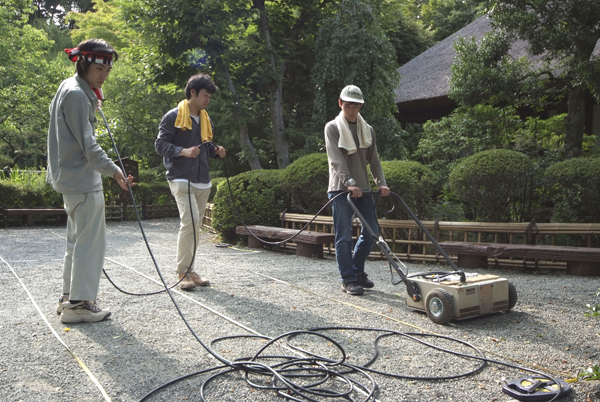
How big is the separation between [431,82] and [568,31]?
20.2 ft

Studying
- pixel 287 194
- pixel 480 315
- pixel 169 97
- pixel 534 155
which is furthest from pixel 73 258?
pixel 169 97

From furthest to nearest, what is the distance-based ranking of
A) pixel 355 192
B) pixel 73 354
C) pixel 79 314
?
pixel 355 192 < pixel 79 314 < pixel 73 354

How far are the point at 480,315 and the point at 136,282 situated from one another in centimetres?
320

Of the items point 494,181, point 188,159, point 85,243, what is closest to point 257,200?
point 494,181

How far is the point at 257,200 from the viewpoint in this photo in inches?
332

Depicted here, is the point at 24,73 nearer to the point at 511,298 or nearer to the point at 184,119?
the point at 184,119

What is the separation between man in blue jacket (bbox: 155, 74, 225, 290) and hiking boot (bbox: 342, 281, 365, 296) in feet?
4.41

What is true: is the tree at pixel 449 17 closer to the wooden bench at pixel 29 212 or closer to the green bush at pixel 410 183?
the wooden bench at pixel 29 212

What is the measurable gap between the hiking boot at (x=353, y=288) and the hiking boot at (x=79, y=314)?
2.05 metres

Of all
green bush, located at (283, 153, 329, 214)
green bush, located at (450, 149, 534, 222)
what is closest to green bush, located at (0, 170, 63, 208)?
green bush, located at (283, 153, 329, 214)

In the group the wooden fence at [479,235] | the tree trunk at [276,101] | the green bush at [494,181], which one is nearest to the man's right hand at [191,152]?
the wooden fence at [479,235]

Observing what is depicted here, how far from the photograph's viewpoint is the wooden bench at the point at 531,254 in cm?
565

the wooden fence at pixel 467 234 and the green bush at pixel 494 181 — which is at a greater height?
the green bush at pixel 494 181

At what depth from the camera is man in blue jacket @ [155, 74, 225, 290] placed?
4746 millimetres
